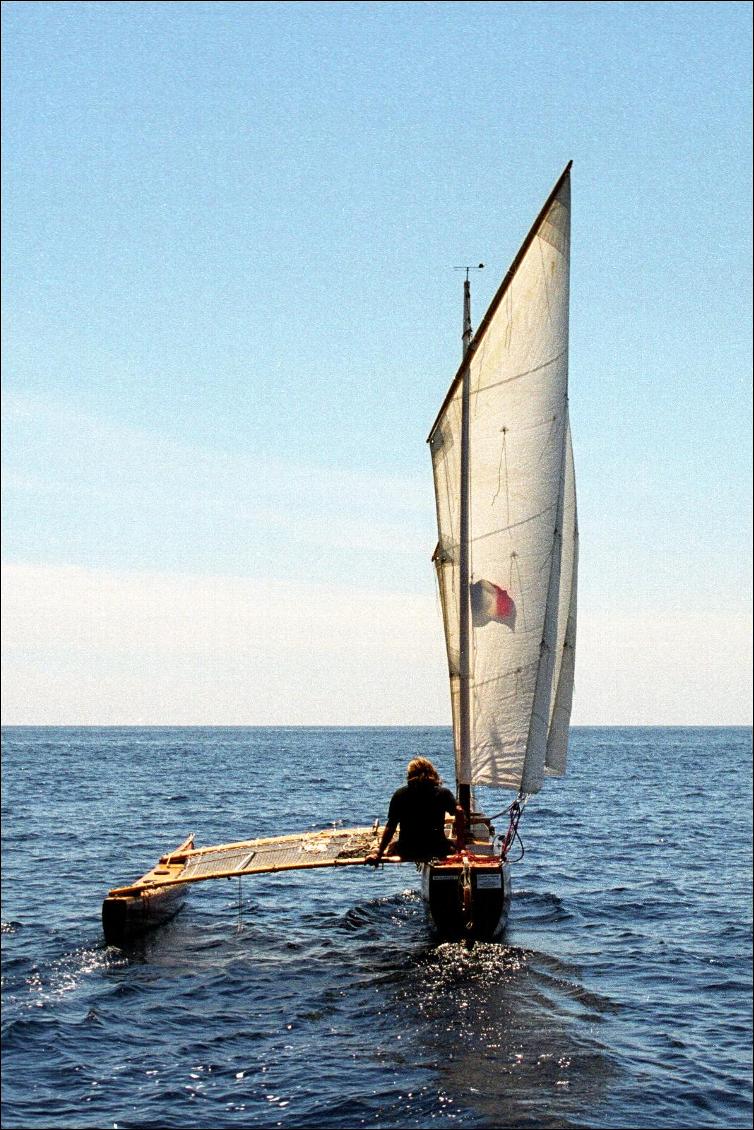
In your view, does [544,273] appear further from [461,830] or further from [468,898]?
[468,898]

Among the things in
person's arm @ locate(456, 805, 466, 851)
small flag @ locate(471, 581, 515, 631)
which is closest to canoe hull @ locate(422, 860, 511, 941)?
person's arm @ locate(456, 805, 466, 851)

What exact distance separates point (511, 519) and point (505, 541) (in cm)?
42

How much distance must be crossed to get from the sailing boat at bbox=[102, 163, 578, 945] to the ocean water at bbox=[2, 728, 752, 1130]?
178 cm

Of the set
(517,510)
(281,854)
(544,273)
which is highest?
(544,273)

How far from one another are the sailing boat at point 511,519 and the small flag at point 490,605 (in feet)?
0.06

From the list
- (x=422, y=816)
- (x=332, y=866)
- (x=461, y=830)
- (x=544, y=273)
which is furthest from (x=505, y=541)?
(x=332, y=866)

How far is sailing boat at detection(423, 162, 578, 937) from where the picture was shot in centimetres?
1944

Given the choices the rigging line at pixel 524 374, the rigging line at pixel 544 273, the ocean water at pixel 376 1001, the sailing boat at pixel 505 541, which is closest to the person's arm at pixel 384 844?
the sailing boat at pixel 505 541

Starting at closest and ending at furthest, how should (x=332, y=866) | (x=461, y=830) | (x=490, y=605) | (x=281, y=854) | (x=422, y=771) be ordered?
(x=422, y=771) < (x=332, y=866) < (x=461, y=830) < (x=490, y=605) < (x=281, y=854)

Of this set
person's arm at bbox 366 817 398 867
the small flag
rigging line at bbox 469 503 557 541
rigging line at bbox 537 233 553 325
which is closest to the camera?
person's arm at bbox 366 817 398 867

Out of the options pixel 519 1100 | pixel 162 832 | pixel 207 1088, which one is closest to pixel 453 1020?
pixel 519 1100

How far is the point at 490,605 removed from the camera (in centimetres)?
1973

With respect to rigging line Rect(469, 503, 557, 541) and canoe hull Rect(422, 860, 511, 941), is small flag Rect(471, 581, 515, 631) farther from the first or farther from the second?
canoe hull Rect(422, 860, 511, 941)

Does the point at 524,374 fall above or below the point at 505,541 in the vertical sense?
above
